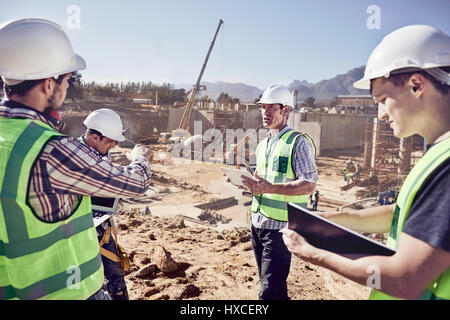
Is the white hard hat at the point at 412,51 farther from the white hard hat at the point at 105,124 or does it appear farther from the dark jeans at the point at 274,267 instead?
the white hard hat at the point at 105,124

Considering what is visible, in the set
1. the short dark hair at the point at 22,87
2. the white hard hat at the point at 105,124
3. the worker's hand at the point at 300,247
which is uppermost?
the short dark hair at the point at 22,87

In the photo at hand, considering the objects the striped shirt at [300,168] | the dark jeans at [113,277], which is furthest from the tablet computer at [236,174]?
the dark jeans at [113,277]

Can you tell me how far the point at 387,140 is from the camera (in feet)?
59.4

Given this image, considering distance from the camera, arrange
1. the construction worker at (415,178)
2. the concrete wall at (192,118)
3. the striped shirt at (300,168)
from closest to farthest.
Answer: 1. the construction worker at (415,178)
2. the striped shirt at (300,168)
3. the concrete wall at (192,118)

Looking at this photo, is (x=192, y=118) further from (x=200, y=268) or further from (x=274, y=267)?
(x=274, y=267)

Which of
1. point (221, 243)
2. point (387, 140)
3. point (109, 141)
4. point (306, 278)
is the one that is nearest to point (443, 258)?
point (109, 141)

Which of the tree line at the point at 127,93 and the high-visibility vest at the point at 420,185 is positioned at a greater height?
the tree line at the point at 127,93

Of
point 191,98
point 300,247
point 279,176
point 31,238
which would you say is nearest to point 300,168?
point 279,176

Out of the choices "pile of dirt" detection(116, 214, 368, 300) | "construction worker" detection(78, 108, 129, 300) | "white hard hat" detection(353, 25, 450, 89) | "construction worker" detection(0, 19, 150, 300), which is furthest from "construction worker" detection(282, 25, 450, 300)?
"pile of dirt" detection(116, 214, 368, 300)

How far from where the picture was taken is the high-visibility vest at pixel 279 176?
268cm

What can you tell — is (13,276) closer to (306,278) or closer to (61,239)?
(61,239)

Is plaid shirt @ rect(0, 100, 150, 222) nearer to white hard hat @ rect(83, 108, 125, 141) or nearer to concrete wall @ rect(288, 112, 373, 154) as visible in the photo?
white hard hat @ rect(83, 108, 125, 141)

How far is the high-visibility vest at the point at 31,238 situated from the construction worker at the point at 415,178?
100 centimetres

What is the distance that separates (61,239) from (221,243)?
4178 mm
